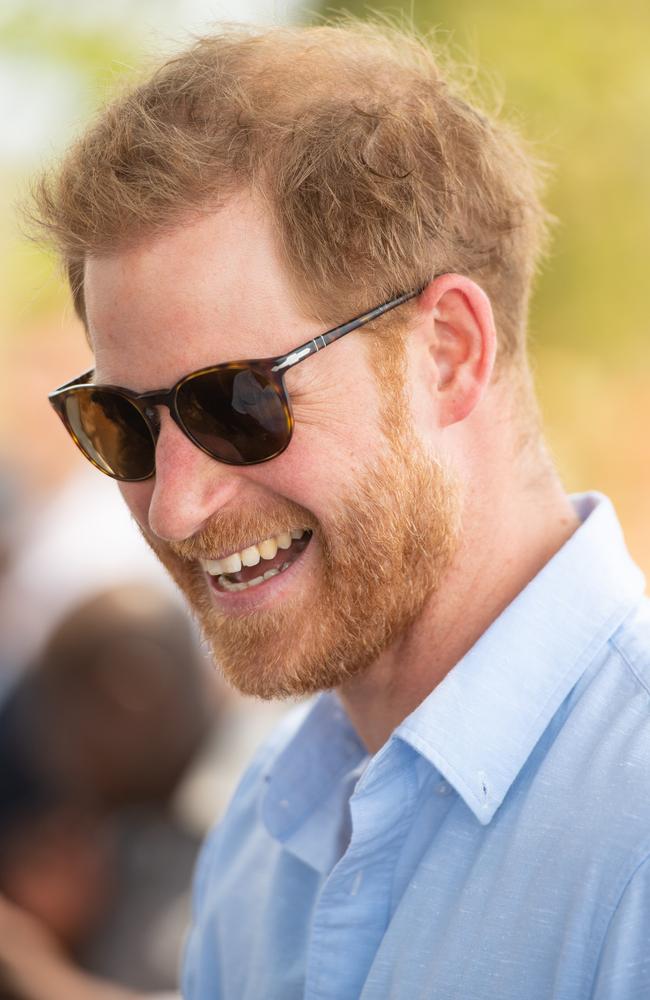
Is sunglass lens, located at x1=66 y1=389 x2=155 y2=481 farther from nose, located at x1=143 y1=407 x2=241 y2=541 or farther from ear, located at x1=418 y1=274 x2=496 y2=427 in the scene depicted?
ear, located at x1=418 y1=274 x2=496 y2=427

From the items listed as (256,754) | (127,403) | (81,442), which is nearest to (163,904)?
(256,754)

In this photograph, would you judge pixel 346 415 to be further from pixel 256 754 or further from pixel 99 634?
pixel 99 634

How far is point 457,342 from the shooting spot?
1733 millimetres

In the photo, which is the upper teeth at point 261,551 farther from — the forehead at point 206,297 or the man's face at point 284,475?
the forehead at point 206,297

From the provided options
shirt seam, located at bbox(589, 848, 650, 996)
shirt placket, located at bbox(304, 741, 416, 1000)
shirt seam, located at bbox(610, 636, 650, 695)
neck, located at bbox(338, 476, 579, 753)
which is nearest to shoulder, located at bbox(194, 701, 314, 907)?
neck, located at bbox(338, 476, 579, 753)

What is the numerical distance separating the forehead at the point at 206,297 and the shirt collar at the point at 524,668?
0.55 meters

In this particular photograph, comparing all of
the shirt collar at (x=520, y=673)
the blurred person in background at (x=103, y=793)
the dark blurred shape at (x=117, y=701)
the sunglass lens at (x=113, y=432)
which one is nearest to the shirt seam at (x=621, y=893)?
the shirt collar at (x=520, y=673)

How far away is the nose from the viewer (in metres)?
1.65

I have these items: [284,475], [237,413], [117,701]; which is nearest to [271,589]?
[284,475]

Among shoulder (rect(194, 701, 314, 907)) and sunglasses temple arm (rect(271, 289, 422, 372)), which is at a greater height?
sunglasses temple arm (rect(271, 289, 422, 372))

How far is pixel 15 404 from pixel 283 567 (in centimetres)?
649

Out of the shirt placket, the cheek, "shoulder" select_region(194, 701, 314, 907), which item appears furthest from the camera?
"shoulder" select_region(194, 701, 314, 907)

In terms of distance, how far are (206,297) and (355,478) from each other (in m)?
0.36

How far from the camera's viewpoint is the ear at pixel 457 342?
1704mm
